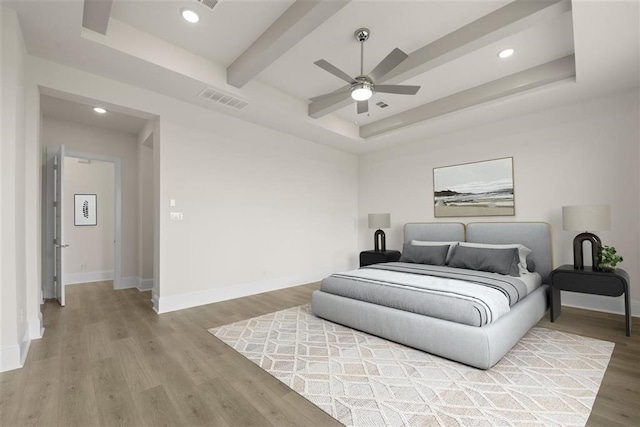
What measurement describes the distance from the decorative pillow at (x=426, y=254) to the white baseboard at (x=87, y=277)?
243 inches

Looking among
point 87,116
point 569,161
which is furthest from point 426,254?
point 87,116

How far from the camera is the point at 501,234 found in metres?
4.49

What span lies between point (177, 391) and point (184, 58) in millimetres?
3373

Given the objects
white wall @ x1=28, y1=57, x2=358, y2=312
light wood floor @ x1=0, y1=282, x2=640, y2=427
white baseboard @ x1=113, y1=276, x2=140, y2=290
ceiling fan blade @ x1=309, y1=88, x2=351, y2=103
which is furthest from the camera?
white baseboard @ x1=113, y1=276, x2=140, y2=290

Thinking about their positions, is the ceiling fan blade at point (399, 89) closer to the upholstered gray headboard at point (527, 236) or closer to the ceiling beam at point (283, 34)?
the ceiling beam at point (283, 34)

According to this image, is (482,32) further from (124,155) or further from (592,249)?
(124,155)

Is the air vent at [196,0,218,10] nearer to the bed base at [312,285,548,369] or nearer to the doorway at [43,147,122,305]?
the bed base at [312,285,548,369]

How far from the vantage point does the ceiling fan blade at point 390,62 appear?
2410 millimetres

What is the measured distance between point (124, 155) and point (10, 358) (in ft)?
13.3

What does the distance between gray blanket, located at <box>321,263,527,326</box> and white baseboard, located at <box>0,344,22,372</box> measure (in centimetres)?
283

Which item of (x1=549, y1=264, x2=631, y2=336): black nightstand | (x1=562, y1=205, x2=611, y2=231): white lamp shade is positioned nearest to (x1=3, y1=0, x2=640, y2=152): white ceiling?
(x1=562, y1=205, x2=611, y2=231): white lamp shade

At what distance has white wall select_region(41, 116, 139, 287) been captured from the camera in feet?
16.2

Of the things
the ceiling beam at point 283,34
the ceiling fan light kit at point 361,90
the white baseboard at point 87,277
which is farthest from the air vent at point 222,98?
the white baseboard at point 87,277

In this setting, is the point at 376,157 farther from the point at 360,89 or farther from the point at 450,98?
the point at 360,89
